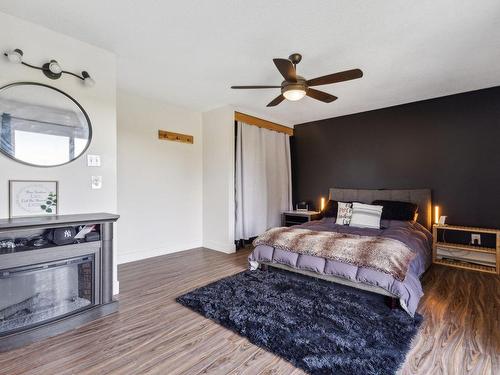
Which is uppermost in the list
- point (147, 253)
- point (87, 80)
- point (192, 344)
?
point (87, 80)

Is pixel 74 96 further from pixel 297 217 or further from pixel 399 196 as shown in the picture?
pixel 399 196

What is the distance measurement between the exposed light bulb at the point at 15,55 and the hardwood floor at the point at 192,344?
2181 mm

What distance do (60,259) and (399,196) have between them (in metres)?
4.53

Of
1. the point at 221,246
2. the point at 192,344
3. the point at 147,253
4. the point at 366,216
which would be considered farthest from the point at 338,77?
the point at 147,253

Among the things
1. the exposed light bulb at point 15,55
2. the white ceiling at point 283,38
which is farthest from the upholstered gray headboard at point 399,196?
the exposed light bulb at point 15,55

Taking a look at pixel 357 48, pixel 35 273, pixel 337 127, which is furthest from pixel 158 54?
pixel 337 127

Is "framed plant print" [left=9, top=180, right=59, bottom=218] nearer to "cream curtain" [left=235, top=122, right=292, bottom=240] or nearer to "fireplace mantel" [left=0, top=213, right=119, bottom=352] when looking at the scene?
"fireplace mantel" [left=0, top=213, right=119, bottom=352]

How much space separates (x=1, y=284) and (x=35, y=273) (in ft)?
0.64

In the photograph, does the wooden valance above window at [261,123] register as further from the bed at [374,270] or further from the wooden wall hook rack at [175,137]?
the bed at [374,270]

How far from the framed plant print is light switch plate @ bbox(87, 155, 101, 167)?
33 cm

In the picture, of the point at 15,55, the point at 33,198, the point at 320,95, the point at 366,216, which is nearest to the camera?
the point at 15,55

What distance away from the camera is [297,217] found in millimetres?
5082

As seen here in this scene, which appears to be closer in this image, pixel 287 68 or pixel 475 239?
pixel 287 68

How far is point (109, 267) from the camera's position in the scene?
229 centimetres
